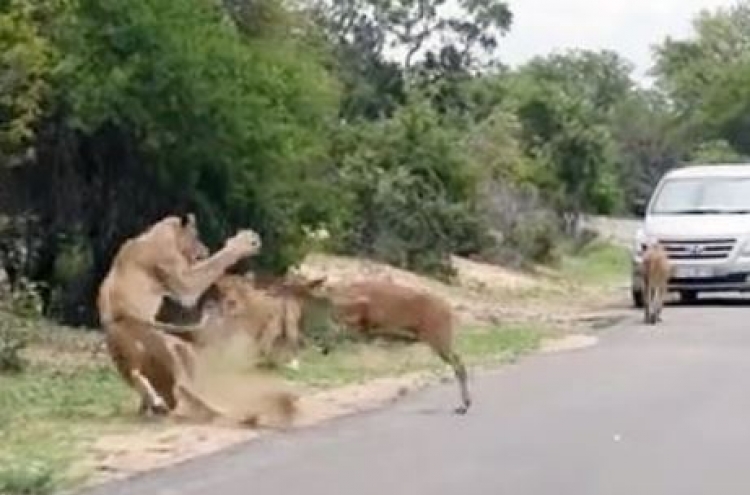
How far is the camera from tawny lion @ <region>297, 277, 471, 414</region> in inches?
686

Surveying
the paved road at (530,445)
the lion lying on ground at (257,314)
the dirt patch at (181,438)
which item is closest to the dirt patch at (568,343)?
the paved road at (530,445)

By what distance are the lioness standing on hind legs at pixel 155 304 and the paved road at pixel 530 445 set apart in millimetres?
1135

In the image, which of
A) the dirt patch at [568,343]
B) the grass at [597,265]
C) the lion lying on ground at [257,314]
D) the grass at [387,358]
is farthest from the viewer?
the grass at [597,265]

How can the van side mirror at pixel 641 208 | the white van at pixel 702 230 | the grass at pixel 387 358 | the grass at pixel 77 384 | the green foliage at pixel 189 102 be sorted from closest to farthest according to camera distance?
the grass at pixel 77 384
the grass at pixel 387 358
the green foliage at pixel 189 102
the white van at pixel 702 230
the van side mirror at pixel 641 208

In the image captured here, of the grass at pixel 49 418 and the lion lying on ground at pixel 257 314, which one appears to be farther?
the lion lying on ground at pixel 257 314

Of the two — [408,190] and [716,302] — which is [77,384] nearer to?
[716,302]

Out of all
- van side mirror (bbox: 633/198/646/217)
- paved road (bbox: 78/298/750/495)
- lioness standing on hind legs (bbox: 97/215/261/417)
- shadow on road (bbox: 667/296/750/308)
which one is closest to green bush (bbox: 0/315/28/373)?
lioness standing on hind legs (bbox: 97/215/261/417)

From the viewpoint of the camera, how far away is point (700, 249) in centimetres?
3312

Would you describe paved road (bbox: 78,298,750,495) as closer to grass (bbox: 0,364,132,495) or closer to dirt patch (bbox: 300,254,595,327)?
grass (bbox: 0,364,132,495)

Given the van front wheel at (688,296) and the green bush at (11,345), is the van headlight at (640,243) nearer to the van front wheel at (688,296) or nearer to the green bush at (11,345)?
the van front wheel at (688,296)

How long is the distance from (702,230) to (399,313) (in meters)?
16.7

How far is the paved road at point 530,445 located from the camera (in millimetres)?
12484

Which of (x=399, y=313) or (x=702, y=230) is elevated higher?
(x=702, y=230)

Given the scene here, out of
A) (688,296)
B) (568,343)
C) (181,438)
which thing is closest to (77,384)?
(181,438)
